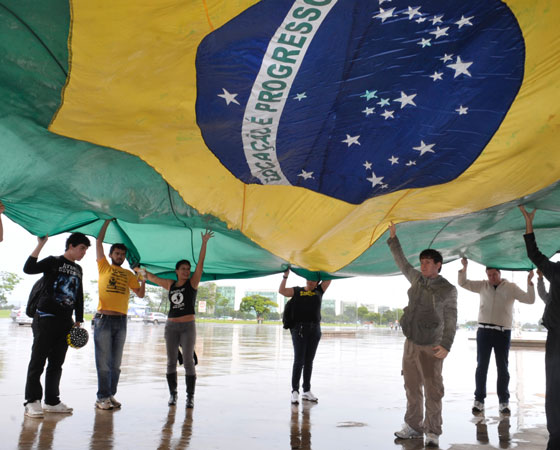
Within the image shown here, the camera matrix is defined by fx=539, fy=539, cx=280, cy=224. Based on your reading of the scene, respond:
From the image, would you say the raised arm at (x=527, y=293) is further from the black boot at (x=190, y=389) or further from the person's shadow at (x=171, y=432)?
the person's shadow at (x=171, y=432)

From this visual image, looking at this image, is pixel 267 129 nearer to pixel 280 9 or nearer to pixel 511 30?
pixel 280 9

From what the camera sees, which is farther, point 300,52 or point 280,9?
point 300,52

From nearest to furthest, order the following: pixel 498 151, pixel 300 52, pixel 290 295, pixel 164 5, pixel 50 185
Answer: pixel 164 5
pixel 300 52
pixel 498 151
pixel 50 185
pixel 290 295

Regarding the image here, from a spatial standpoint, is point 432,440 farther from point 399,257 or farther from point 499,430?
point 399,257

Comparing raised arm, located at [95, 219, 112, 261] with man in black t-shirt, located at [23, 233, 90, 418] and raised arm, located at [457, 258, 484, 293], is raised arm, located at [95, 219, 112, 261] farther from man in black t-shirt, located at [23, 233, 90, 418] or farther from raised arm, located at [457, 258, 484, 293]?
raised arm, located at [457, 258, 484, 293]

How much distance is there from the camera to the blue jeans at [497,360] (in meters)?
6.55

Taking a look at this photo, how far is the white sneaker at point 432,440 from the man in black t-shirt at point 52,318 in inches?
141

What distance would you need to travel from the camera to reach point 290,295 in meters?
7.41

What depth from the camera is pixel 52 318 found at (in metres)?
5.47

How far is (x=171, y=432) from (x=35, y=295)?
1999 millimetres

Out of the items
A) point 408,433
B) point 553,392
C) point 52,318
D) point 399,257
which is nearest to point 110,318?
point 52,318

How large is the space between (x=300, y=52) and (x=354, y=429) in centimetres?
392

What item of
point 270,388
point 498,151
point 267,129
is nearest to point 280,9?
point 267,129

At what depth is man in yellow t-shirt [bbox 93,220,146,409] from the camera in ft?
19.4
